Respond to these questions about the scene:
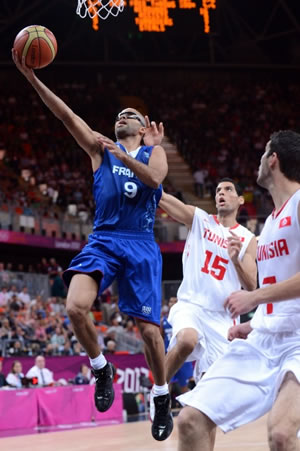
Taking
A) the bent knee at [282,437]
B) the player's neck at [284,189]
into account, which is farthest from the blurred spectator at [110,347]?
the bent knee at [282,437]

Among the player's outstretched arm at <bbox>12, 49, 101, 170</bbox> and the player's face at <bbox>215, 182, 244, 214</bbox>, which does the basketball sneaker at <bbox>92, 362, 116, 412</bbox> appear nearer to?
the player's outstretched arm at <bbox>12, 49, 101, 170</bbox>

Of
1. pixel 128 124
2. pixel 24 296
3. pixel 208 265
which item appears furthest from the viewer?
pixel 24 296

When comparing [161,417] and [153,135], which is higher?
[153,135]

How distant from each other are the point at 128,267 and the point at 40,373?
28.8 feet

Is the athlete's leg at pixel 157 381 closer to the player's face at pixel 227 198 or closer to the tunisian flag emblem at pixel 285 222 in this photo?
the tunisian flag emblem at pixel 285 222

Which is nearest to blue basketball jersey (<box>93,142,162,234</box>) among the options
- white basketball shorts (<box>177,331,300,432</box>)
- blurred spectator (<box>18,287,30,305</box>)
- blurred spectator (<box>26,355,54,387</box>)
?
white basketball shorts (<box>177,331,300,432</box>)

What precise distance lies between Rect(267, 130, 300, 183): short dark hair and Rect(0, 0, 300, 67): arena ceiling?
16.4 metres

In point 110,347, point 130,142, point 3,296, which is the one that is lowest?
point 110,347

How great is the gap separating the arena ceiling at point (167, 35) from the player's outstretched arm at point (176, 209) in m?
13.0

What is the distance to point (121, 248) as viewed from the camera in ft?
21.0

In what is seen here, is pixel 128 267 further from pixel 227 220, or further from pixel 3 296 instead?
pixel 3 296

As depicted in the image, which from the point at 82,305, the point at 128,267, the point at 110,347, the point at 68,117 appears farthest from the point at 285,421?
the point at 110,347

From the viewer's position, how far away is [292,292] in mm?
4266

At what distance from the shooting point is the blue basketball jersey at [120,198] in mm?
6547
